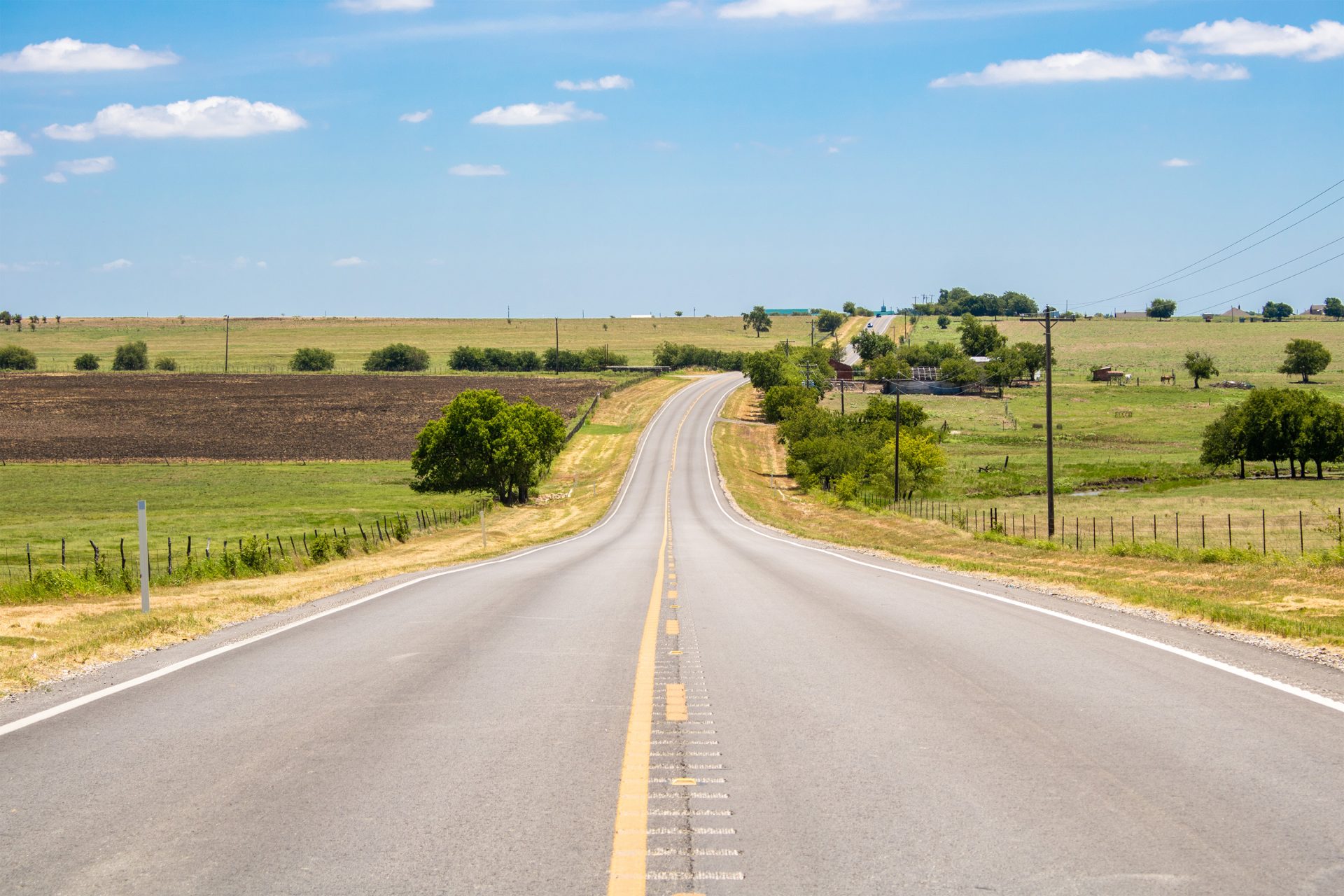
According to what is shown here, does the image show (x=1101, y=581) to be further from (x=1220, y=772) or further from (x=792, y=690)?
(x=1220, y=772)

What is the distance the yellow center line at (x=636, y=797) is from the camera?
16.1ft

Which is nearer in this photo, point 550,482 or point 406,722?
point 406,722

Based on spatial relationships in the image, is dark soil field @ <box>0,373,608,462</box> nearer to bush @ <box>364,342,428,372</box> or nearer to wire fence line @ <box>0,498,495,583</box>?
bush @ <box>364,342,428,372</box>

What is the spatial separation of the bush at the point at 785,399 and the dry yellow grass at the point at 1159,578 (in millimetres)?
61900

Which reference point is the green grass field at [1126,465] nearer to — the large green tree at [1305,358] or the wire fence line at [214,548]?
the large green tree at [1305,358]

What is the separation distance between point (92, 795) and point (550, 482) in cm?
7901

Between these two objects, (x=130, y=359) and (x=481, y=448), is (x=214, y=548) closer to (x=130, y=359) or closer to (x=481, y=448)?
(x=481, y=448)

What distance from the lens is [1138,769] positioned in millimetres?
6547

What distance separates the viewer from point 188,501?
66.5m

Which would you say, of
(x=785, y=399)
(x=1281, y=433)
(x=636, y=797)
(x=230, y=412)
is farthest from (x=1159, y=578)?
(x=230, y=412)

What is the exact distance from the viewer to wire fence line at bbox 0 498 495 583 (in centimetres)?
3075

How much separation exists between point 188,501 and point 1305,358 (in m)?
145

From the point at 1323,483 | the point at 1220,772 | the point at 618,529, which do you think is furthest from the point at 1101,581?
the point at 1323,483

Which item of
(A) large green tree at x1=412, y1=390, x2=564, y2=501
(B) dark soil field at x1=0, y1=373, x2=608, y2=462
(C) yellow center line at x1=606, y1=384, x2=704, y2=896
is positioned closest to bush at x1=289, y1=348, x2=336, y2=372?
(B) dark soil field at x1=0, y1=373, x2=608, y2=462
